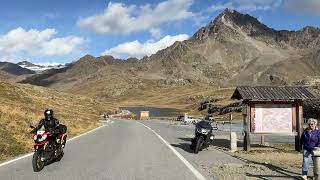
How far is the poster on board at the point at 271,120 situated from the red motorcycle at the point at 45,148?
10139mm

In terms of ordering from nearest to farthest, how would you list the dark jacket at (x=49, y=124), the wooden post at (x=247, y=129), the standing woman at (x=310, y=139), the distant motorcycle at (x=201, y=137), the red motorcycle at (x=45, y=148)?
the standing woman at (x=310, y=139), the red motorcycle at (x=45, y=148), the dark jacket at (x=49, y=124), the distant motorcycle at (x=201, y=137), the wooden post at (x=247, y=129)

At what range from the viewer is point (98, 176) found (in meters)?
13.5

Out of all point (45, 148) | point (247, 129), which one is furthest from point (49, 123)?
point (247, 129)

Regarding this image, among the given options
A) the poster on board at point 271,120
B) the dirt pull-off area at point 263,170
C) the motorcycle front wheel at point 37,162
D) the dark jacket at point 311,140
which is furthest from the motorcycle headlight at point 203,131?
the motorcycle front wheel at point 37,162

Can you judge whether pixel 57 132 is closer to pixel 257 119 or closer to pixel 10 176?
pixel 10 176

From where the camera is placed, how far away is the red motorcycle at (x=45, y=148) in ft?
48.4

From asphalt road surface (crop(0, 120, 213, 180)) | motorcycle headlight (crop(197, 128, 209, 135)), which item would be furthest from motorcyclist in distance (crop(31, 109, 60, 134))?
motorcycle headlight (crop(197, 128, 209, 135))

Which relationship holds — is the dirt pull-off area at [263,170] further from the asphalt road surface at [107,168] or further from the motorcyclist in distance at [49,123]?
the motorcyclist in distance at [49,123]

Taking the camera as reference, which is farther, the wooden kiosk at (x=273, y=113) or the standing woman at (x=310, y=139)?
the wooden kiosk at (x=273, y=113)

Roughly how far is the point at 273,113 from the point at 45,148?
12.3 meters

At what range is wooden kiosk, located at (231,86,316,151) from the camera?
79.8ft

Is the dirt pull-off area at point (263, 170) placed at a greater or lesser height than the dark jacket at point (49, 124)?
lesser

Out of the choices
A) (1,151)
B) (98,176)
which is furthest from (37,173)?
(1,151)

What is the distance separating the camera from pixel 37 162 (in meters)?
14.6
